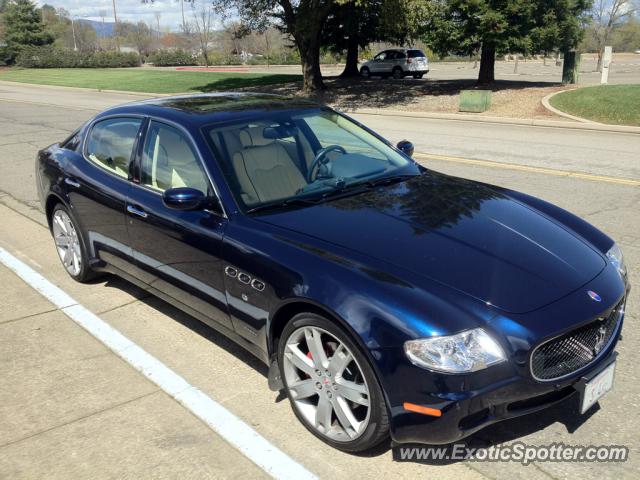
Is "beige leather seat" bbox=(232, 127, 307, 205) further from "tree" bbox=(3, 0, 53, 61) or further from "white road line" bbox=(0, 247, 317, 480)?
"tree" bbox=(3, 0, 53, 61)

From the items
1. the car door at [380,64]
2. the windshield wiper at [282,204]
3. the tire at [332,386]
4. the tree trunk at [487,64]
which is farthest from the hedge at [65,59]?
the tire at [332,386]

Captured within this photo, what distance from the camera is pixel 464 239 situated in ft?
10.5

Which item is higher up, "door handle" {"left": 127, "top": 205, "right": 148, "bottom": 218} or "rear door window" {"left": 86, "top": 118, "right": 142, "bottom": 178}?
"rear door window" {"left": 86, "top": 118, "right": 142, "bottom": 178}

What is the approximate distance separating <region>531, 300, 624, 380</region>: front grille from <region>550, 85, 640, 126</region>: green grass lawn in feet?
44.8

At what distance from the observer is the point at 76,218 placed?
500 centimetres

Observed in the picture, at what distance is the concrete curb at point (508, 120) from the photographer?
14738 millimetres

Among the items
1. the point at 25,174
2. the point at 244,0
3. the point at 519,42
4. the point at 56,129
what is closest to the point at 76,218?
the point at 25,174

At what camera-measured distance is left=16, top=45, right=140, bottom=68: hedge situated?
196 feet

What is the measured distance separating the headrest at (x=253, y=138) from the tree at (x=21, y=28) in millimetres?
71096

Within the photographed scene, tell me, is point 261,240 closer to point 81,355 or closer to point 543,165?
point 81,355

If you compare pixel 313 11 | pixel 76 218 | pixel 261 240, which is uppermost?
pixel 313 11

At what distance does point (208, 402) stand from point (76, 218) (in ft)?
7.59

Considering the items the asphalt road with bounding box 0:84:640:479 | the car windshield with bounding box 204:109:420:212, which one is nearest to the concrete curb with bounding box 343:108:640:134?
the asphalt road with bounding box 0:84:640:479

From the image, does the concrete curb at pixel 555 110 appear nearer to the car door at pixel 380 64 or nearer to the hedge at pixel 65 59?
the car door at pixel 380 64
